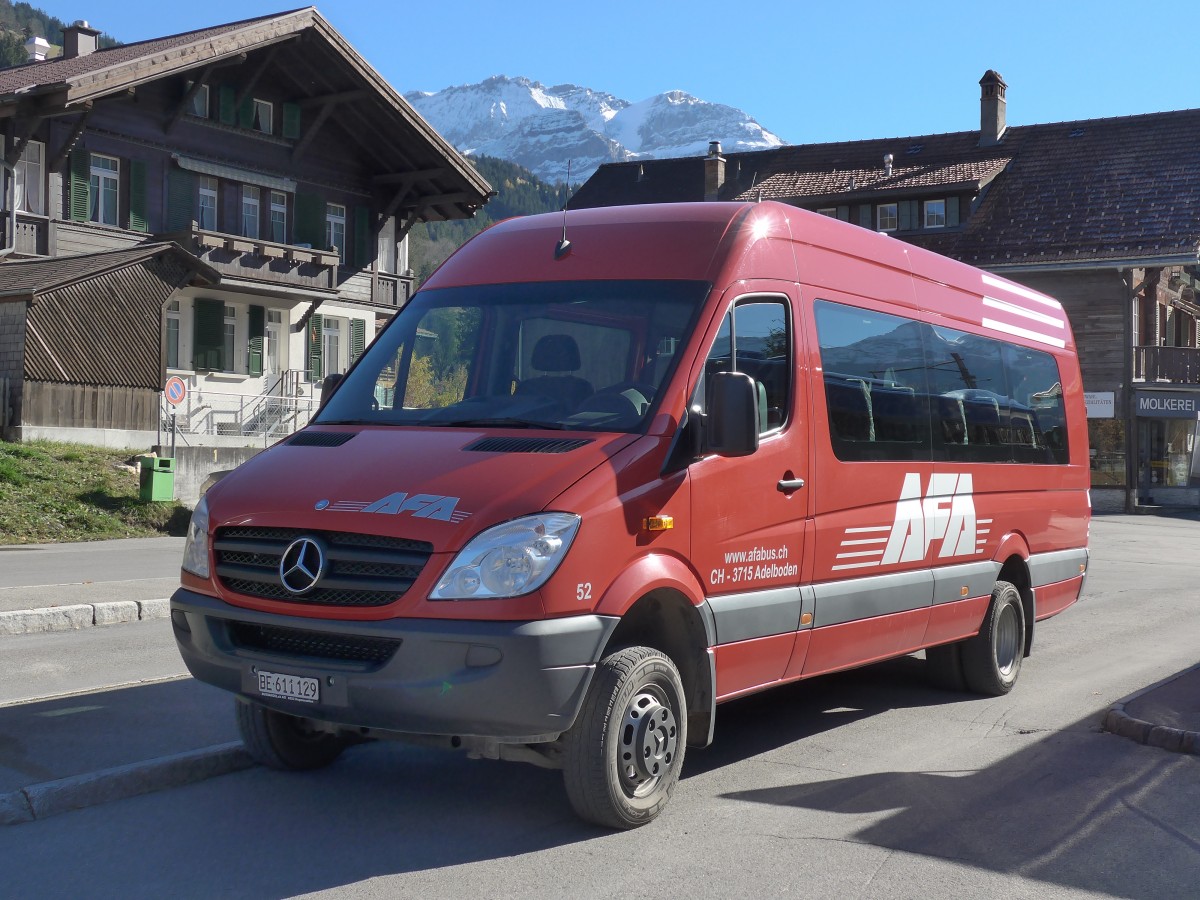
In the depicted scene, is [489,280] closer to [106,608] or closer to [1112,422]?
[106,608]

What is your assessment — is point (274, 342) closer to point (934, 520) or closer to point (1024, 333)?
point (1024, 333)

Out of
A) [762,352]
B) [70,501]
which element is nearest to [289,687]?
[762,352]

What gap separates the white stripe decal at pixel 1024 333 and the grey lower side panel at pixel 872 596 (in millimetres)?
2396

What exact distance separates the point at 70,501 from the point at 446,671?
1803cm

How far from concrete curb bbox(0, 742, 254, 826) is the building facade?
110 ft

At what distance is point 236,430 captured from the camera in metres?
32.5

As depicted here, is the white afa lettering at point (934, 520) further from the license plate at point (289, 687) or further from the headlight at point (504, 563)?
the license plate at point (289, 687)

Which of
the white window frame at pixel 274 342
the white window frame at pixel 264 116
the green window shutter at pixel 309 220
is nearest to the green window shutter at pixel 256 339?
the white window frame at pixel 274 342

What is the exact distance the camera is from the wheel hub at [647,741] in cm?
546

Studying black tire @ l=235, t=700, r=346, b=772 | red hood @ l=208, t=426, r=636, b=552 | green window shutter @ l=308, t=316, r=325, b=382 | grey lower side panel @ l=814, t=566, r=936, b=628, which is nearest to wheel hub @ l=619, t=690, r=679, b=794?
red hood @ l=208, t=426, r=636, b=552

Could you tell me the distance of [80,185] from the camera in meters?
30.4

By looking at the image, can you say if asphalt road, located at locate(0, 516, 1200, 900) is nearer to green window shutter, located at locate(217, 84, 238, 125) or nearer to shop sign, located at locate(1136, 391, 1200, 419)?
green window shutter, located at locate(217, 84, 238, 125)

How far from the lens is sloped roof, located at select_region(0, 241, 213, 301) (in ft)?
82.1

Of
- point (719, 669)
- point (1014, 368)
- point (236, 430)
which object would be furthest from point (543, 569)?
point (236, 430)
